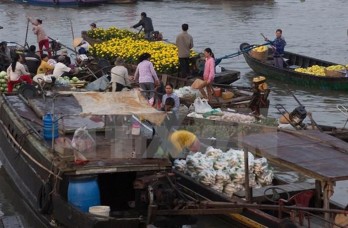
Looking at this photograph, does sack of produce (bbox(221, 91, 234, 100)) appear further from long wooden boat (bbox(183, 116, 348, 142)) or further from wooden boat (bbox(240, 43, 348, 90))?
wooden boat (bbox(240, 43, 348, 90))

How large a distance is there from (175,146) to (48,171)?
1.72 meters

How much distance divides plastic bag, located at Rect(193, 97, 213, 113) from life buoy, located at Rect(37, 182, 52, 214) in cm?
397

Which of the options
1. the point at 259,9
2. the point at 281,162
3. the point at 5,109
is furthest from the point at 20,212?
the point at 259,9

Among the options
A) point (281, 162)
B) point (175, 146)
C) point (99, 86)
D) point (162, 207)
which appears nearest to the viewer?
point (281, 162)

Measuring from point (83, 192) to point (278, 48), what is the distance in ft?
37.1

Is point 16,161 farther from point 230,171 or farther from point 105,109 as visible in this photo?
point 230,171

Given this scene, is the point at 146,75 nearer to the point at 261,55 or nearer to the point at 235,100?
the point at 235,100

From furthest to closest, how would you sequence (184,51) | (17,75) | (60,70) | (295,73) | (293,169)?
1. (295,73)
2. (184,51)
3. (60,70)
4. (17,75)
5. (293,169)

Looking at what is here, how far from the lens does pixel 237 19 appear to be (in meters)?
35.1

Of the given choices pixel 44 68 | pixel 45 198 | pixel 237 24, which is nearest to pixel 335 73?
pixel 44 68

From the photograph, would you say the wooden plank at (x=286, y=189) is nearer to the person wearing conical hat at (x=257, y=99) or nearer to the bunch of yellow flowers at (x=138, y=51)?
the person wearing conical hat at (x=257, y=99)

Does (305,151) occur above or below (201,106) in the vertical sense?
above

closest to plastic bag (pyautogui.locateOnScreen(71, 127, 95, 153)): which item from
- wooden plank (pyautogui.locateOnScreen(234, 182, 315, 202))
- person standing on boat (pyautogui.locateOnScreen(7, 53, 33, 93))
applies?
wooden plank (pyautogui.locateOnScreen(234, 182, 315, 202))

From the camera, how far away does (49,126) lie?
33.6 ft
